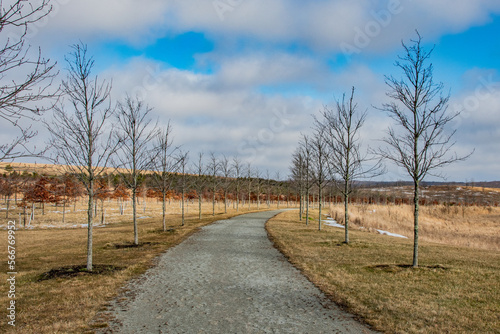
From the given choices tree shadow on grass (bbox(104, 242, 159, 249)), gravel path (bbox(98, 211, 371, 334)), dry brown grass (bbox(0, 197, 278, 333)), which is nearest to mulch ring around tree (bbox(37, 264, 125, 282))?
dry brown grass (bbox(0, 197, 278, 333))

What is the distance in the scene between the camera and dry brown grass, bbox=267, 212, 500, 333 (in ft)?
16.8

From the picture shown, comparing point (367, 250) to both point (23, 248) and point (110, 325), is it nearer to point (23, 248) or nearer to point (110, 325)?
point (110, 325)

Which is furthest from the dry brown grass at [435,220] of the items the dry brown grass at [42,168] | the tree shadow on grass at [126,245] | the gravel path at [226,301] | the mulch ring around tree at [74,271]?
the dry brown grass at [42,168]

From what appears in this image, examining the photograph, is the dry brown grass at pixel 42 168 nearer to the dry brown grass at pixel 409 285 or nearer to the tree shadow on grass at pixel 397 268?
the dry brown grass at pixel 409 285

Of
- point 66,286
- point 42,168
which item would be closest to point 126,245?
point 66,286

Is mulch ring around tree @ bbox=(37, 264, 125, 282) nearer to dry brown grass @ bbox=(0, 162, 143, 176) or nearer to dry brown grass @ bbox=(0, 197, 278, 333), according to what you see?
dry brown grass @ bbox=(0, 197, 278, 333)

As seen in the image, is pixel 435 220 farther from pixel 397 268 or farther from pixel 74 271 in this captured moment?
pixel 74 271

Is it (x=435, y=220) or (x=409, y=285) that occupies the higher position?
(x=409, y=285)

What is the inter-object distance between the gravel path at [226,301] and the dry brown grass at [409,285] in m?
0.60

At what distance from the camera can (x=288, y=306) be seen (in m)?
5.96

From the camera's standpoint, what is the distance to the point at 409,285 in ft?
23.9

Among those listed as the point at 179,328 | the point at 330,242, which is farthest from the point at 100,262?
the point at 330,242

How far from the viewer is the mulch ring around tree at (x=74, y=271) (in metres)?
8.09

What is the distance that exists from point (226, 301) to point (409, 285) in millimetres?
4336
